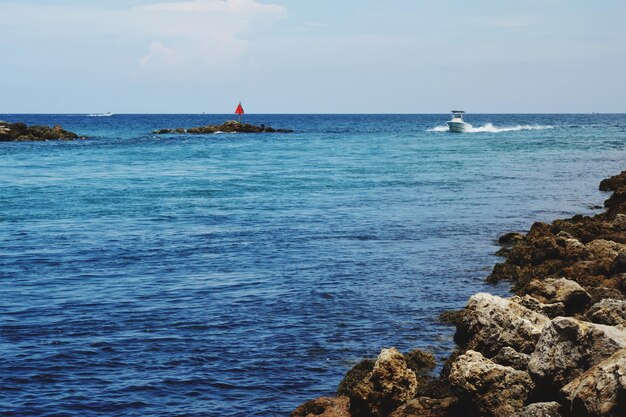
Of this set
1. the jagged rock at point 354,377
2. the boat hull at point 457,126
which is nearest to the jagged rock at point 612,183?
the jagged rock at point 354,377

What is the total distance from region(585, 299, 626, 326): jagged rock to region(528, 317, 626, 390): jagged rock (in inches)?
116

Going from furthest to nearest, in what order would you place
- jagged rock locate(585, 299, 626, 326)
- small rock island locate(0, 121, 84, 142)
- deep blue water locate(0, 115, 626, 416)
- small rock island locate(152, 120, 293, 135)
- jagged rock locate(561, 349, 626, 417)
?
small rock island locate(152, 120, 293, 135), small rock island locate(0, 121, 84, 142), deep blue water locate(0, 115, 626, 416), jagged rock locate(585, 299, 626, 326), jagged rock locate(561, 349, 626, 417)

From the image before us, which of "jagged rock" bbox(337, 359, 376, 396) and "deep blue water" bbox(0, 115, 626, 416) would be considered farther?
"deep blue water" bbox(0, 115, 626, 416)

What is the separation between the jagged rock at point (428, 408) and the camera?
1195cm

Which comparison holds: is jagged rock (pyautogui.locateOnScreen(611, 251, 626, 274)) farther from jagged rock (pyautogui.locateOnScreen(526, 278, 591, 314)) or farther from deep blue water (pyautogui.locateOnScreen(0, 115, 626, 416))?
deep blue water (pyautogui.locateOnScreen(0, 115, 626, 416))

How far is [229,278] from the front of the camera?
23.0 meters

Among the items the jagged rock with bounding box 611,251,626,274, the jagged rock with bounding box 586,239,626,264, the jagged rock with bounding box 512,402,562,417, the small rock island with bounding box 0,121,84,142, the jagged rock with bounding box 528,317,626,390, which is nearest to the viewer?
the jagged rock with bounding box 512,402,562,417

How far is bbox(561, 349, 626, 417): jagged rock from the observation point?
9109 mm

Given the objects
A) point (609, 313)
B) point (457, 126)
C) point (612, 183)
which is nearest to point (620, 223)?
point (609, 313)

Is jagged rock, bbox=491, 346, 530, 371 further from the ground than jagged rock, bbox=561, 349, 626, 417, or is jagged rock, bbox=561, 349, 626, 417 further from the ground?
jagged rock, bbox=561, 349, 626, 417

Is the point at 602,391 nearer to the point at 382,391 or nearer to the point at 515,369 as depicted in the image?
the point at 515,369

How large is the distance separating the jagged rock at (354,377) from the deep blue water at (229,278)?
0.56 metres

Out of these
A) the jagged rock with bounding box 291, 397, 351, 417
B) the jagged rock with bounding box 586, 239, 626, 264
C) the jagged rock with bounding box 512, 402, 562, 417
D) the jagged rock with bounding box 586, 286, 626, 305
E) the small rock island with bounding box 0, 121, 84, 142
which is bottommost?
the jagged rock with bounding box 291, 397, 351, 417

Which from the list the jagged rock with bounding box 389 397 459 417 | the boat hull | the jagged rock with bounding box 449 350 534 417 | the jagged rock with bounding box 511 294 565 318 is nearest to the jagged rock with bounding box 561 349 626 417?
the jagged rock with bounding box 449 350 534 417
